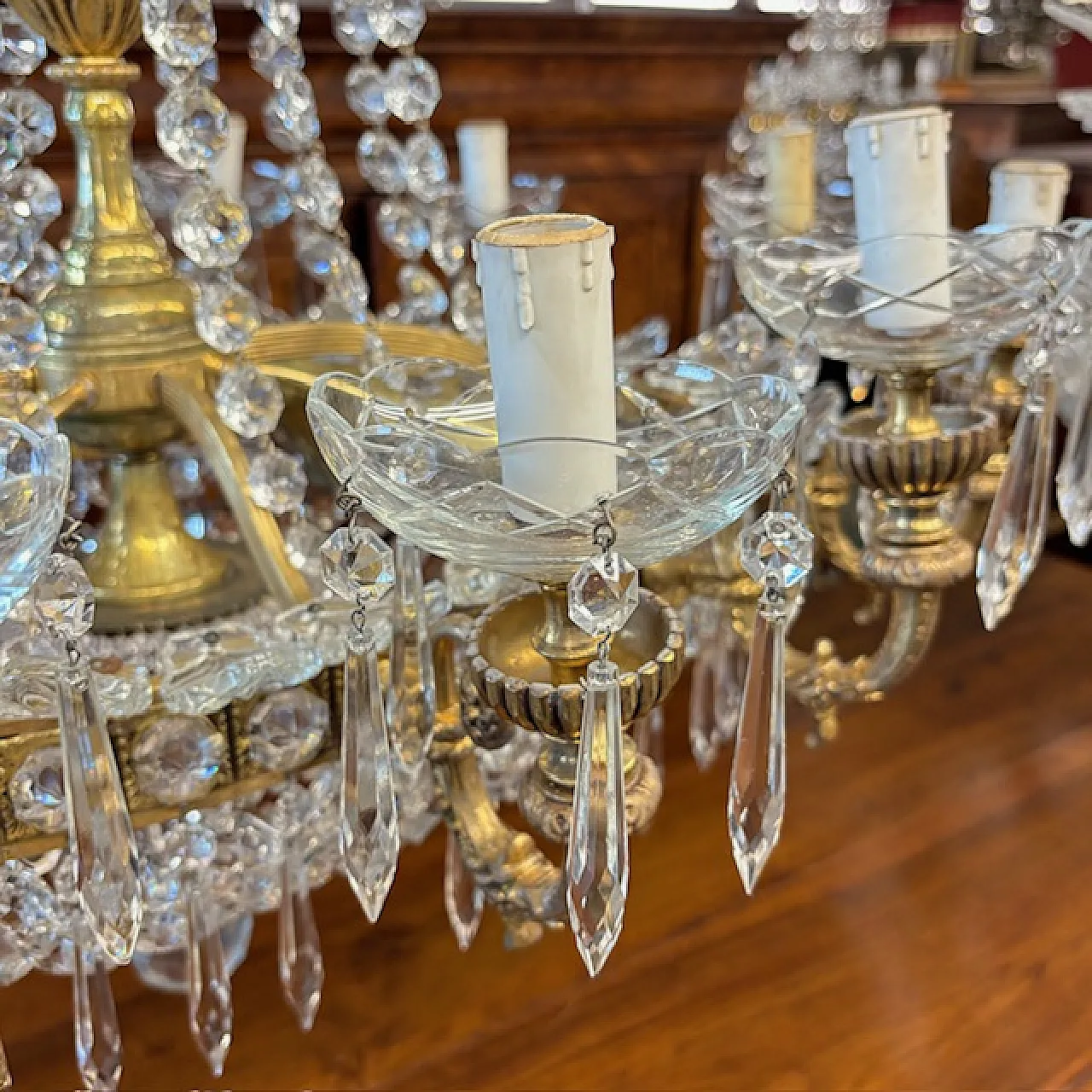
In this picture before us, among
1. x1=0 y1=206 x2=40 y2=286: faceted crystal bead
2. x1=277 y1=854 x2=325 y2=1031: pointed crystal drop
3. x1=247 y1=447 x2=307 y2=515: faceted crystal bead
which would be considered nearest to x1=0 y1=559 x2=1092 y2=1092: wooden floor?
x1=277 y1=854 x2=325 y2=1031: pointed crystal drop

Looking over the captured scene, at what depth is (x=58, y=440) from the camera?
1.07 ft

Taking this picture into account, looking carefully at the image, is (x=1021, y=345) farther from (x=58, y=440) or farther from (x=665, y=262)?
(x=665, y=262)

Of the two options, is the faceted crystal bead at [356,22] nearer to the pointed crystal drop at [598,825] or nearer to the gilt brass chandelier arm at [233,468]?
the gilt brass chandelier arm at [233,468]

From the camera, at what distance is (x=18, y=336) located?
459mm

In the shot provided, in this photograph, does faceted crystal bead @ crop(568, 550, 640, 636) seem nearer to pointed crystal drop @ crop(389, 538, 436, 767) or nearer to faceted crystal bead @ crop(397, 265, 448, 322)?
pointed crystal drop @ crop(389, 538, 436, 767)

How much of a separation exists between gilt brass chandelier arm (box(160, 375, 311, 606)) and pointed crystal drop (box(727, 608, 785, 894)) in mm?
223

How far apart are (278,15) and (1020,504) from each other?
0.40 meters

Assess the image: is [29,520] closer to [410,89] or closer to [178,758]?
[178,758]

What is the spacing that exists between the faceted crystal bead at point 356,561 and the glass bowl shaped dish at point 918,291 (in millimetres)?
211

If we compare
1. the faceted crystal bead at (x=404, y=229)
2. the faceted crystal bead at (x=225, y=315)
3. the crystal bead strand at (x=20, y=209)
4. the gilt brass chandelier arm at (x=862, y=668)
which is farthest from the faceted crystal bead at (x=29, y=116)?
the gilt brass chandelier arm at (x=862, y=668)

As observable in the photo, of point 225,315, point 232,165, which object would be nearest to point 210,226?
point 225,315

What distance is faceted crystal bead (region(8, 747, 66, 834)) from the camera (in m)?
0.41

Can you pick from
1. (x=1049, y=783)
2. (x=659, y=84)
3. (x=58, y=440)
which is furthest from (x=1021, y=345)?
(x=659, y=84)

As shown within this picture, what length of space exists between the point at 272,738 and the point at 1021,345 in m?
0.43
